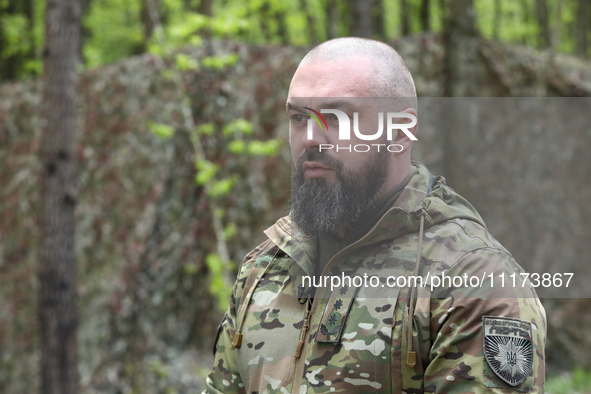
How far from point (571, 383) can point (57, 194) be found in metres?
6.35

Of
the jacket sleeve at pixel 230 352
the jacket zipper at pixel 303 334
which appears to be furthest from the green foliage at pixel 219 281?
the jacket zipper at pixel 303 334

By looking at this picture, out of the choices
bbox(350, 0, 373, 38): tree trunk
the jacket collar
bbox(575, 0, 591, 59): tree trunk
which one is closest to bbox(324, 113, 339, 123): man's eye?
the jacket collar

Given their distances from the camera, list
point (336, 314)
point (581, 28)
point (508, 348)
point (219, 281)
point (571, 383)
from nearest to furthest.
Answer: point (508, 348)
point (336, 314)
point (571, 383)
point (219, 281)
point (581, 28)

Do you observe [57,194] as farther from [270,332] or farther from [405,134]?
[405,134]

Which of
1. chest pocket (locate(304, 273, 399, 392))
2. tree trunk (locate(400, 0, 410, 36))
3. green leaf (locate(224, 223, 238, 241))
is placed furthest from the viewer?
tree trunk (locate(400, 0, 410, 36))

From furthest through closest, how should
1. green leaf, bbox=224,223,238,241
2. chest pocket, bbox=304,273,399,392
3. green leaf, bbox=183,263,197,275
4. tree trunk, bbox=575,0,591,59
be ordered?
tree trunk, bbox=575,0,591,59 → green leaf, bbox=183,263,197,275 → green leaf, bbox=224,223,238,241 → chest pocket, bbox=304,273,399,392

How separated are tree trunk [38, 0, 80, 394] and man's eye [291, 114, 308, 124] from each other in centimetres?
467

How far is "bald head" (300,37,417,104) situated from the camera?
1.75 meters

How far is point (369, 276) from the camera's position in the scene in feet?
5.62

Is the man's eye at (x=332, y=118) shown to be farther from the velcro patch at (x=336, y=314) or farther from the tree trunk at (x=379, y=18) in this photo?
the tree trunk at (x=379, y=18)

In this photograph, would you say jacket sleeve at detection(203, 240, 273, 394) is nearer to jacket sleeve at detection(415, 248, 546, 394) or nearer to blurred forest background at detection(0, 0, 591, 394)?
jacket sleeve at detection(415, 248, 546, 394)

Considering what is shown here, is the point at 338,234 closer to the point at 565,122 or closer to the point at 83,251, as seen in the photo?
the point at 565,122

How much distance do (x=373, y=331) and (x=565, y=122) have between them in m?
2.47

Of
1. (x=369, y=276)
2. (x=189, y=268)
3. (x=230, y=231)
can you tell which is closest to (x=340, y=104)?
(x=369, y=276)
